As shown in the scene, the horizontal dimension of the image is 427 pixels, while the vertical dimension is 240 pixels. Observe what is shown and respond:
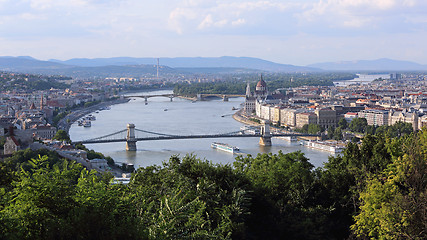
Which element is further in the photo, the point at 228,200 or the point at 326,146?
the point at 326,146

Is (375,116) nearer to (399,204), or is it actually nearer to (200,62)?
(399,204)

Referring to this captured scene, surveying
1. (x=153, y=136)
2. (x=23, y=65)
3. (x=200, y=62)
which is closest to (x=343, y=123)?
(x=153, y=136)

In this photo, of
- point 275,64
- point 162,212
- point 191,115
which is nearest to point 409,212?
point 162,212

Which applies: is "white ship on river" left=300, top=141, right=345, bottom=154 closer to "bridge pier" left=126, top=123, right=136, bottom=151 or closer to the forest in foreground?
"bridge pier" left=126, top=123, right=136, bottom=151

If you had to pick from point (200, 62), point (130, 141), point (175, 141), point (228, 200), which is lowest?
point (175, 141)

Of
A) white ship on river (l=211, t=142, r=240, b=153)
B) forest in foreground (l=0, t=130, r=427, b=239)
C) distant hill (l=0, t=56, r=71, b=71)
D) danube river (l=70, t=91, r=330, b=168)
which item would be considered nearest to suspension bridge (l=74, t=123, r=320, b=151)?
danube river (l=70, t=91, r=330, b=168)

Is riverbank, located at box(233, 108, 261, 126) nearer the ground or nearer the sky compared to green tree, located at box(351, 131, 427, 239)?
nearer the ground

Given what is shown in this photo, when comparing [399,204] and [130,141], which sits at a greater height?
[399,204]

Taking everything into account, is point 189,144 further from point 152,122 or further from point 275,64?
point 275,64
